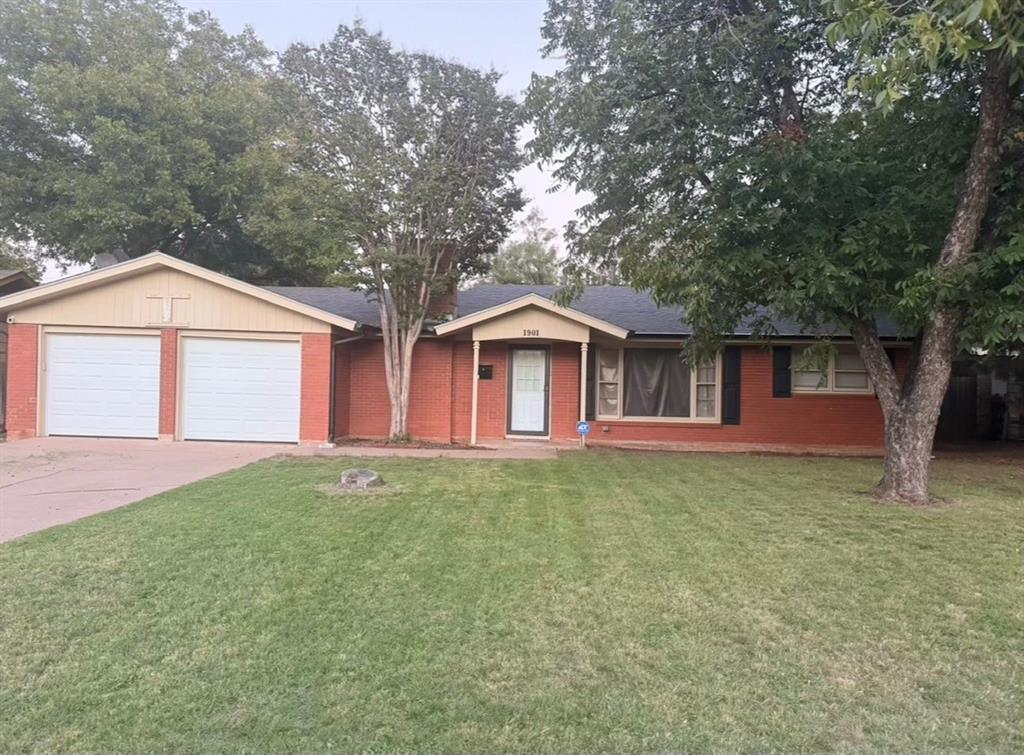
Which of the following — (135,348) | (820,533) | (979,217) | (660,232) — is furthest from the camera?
(135,348)

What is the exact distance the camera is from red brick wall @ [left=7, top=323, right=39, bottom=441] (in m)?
12.3

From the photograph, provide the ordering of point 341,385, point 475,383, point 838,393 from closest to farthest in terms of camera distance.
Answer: point 475,383, point 838,393, point 341,385

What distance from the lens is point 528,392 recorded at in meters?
14.0

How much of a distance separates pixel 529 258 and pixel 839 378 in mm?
25479

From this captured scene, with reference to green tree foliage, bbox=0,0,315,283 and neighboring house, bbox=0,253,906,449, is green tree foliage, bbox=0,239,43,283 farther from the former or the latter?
neighboring house, bbox=0,253,906,449

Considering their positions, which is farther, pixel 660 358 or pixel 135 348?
pixel 660 358

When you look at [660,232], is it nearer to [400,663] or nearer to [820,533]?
[820,533]

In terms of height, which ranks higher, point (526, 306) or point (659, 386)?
point (526, 306)

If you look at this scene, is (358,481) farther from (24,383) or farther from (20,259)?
(20,259)

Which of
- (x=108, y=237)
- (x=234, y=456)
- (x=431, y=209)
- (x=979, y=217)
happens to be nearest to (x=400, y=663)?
(x=979, y=217)

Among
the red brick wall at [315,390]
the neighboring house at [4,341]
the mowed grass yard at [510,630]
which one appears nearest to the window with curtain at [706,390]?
the mowed grass yard at [510,630]

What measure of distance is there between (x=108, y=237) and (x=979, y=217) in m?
20.8

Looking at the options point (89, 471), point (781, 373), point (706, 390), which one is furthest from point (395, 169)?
point (781, 373)

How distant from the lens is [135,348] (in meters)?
12.6
